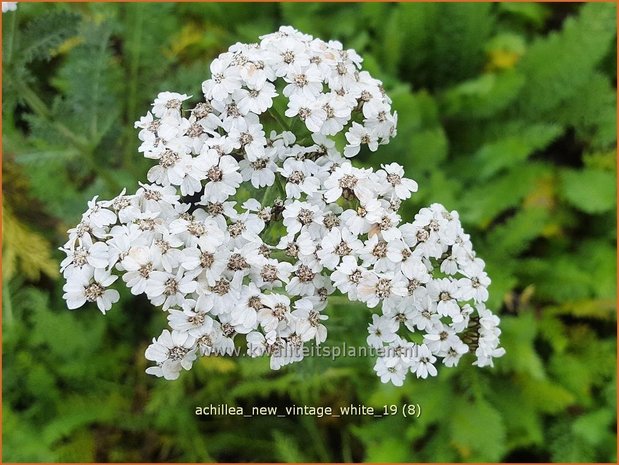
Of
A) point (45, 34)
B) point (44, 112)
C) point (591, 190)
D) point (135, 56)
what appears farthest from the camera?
point (591, 190)

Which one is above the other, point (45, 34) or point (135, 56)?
point (135, 56)

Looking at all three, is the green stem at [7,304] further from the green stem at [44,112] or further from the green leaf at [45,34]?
the green leaf at [45,34]

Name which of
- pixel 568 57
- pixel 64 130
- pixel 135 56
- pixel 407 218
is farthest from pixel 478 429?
pixel 135 56

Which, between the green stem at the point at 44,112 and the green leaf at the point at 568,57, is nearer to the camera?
the green stem at the point at 44,112

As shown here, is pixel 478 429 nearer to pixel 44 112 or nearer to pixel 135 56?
pixel 44 112

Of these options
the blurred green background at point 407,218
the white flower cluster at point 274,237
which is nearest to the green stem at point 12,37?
the blurred green background at point 407,218

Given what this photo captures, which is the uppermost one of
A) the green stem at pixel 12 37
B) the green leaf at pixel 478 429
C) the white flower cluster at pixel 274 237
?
the green stem at pixel 12 37
